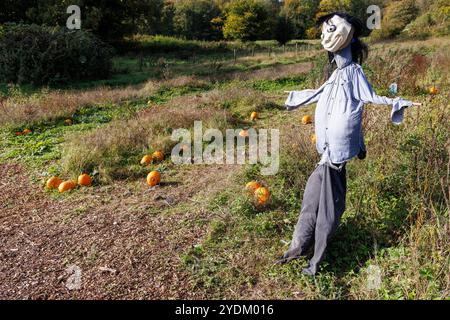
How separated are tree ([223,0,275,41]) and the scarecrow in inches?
1502

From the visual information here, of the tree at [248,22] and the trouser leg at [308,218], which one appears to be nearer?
the trouser leg at [308,218]

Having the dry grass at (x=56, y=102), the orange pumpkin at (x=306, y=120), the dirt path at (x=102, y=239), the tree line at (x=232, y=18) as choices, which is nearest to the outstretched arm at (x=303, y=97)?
the dirt path at (x=102, y=239)

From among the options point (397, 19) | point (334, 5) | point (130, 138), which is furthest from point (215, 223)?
point (334, 5)

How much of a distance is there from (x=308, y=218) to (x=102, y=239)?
1.93m

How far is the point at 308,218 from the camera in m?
2.97

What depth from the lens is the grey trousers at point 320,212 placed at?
281 cm

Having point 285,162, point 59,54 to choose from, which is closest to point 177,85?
point 59,54

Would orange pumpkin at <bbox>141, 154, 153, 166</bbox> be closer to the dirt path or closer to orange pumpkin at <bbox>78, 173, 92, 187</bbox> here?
the dirt path

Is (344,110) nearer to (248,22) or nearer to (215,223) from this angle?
(215,223)

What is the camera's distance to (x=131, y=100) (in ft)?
32.6

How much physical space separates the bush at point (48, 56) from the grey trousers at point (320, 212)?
42.5 feet

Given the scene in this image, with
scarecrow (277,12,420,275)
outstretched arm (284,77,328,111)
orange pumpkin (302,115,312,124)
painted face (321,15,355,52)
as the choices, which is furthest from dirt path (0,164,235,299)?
orange pumpkin (302,115,312,124)

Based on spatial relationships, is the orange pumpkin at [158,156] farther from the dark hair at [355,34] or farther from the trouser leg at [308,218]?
the dark hair at [355,34]

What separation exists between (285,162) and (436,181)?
157 centimetres
